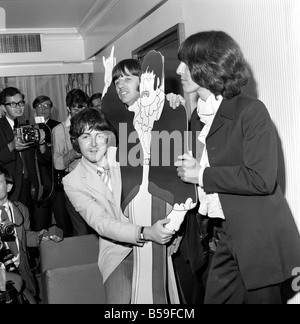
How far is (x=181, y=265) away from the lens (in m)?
1.72

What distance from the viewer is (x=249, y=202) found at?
4.46 feet

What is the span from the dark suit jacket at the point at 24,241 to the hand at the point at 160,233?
1091 mm

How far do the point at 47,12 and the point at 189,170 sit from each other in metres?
3.76

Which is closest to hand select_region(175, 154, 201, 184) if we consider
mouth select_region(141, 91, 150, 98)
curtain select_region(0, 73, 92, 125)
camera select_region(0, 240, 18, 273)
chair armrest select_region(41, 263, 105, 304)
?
mouth select_region(141, 91, 150, 98)

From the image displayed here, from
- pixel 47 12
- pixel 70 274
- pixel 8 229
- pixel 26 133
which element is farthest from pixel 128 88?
pixel 47 12

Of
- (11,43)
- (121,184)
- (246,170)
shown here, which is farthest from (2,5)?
(246,170)

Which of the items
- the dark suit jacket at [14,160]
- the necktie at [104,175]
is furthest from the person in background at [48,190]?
the necktie at [104,175]

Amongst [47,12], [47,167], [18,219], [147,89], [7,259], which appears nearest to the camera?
[147,89]

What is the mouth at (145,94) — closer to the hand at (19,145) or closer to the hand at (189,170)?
the hand at (189,170)

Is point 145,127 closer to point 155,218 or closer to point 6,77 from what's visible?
point 155,218

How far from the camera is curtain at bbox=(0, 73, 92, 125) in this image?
18.0ft

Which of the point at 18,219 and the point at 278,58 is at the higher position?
the point at 278,58

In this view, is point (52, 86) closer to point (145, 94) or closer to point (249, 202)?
point (145, 94)

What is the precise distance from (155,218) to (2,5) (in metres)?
3.44
